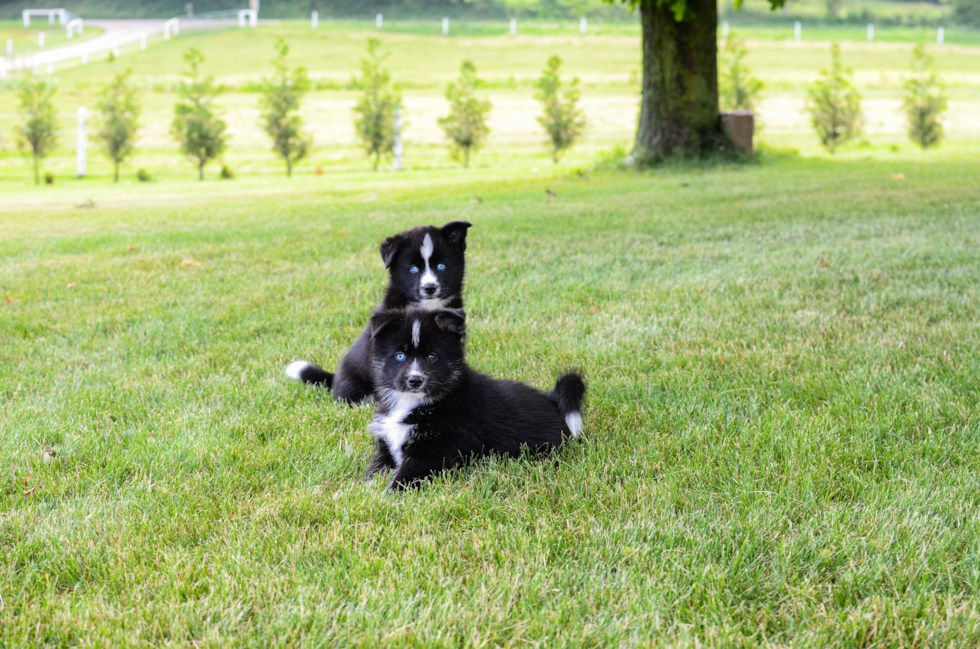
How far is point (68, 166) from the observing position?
2325cm

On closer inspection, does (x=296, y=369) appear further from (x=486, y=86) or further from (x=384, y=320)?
(x=486, y=86)

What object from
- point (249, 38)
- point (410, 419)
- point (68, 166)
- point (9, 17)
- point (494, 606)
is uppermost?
point (9, 17)

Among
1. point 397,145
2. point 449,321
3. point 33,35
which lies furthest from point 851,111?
point 33,35

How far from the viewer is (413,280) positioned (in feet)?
13.5

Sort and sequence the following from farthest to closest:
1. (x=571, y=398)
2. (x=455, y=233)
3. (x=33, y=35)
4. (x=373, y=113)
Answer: (x=33, y=35) < (x=373, y=113) < (x=455, y=233) < (x=571, y=398)

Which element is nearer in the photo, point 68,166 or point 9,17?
point 68,166

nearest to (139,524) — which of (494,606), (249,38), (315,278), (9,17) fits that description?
(494,606)

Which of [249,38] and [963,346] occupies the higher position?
[249,38]

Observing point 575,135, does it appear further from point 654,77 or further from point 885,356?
point 885,356

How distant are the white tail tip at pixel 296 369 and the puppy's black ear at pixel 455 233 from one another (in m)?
1.04

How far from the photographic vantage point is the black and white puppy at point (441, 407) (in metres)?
2.94

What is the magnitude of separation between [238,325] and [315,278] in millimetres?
1361

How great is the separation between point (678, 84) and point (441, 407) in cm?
1254

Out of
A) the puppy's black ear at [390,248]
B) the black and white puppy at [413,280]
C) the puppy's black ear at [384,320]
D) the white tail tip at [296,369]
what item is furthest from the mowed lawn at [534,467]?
the puppy's black ear at [390,248]
